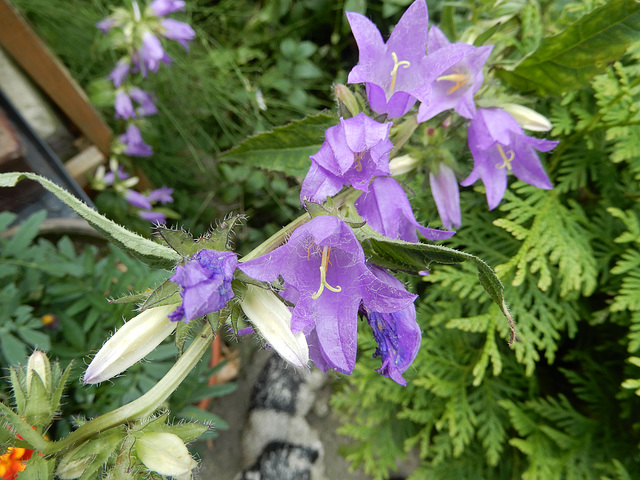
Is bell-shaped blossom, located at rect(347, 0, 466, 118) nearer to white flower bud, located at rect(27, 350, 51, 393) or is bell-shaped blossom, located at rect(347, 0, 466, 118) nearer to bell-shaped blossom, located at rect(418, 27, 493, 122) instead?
bell-shaped blossom, located at rect(418, 27, 493, 122)

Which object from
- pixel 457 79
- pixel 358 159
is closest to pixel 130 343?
pixel 358 159

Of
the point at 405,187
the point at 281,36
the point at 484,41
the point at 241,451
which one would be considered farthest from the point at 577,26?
the point at 241,451

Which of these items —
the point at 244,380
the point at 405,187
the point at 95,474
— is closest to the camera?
the point at 95,474

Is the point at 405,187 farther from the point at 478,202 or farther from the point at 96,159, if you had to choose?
the point at 96,159

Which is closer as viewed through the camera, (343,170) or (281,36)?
(343,170)

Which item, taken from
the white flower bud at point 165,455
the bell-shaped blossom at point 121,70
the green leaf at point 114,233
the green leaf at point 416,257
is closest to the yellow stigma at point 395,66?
the green leaf at point 416,257

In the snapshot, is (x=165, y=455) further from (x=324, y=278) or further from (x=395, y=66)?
(x=395, y=66)
